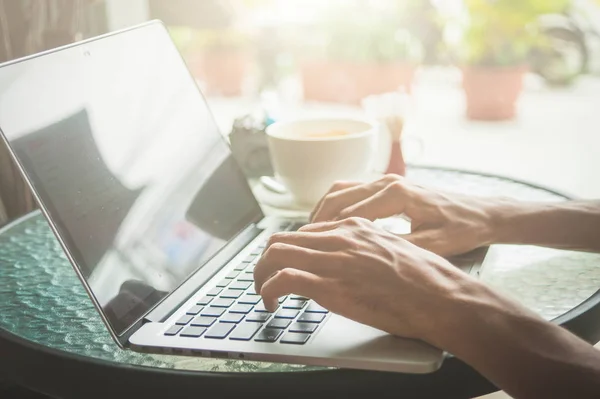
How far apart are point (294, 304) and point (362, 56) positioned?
6.66ft

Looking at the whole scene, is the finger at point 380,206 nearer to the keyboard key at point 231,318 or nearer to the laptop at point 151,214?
the laptop at point 151,214

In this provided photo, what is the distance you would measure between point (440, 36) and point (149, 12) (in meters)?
1.23

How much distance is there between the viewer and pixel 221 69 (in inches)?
110

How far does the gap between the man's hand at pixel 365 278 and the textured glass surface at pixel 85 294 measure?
6cm

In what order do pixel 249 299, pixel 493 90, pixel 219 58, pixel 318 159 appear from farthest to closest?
pixel 219 58
pixel 493 90
pixel 318 159
pixel 249 299

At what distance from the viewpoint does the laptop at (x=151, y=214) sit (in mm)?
601

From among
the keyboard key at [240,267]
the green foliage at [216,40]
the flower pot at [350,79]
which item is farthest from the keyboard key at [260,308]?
the green foliage at [216,40]

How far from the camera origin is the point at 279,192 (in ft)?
3.47

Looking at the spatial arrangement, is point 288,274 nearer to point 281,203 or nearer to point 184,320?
point 184,320

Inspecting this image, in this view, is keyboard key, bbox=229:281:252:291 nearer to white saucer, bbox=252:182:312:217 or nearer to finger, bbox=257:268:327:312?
finger, bbox=257:268:327:312

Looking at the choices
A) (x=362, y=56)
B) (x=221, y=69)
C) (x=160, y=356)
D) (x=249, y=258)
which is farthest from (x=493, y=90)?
(x=160, y=356)

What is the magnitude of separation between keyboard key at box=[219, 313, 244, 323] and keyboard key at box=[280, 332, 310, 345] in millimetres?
53

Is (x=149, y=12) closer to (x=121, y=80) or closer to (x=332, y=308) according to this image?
(x=121, y=80)

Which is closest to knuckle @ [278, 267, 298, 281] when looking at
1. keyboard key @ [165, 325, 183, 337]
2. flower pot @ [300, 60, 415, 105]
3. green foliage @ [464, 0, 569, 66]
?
keyboard key @ [165, 325, 183, 337]
